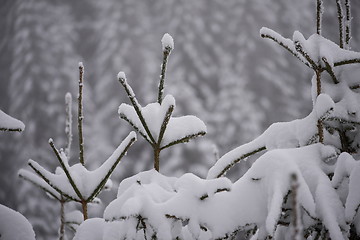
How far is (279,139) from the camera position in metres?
1.03

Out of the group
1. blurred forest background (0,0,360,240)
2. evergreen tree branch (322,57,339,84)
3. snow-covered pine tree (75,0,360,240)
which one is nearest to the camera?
snow-covered pine tree (75,0,360,240)

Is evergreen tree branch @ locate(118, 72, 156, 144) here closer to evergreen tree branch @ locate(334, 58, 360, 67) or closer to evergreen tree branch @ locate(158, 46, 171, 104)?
evergreen tree branch @ locate(158, 46, 171, 104)

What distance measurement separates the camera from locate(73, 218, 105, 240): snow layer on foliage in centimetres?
95

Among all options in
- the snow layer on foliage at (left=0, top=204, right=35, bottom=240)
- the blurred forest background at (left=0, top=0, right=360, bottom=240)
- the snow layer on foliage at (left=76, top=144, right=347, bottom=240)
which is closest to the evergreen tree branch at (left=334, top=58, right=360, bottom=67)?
the snow layer on foliage at (left=76, top=144, right=347, bottom=240)

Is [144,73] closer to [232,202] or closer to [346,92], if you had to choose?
[346,92]

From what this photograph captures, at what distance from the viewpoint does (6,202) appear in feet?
22.0

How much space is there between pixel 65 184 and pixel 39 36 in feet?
33.5

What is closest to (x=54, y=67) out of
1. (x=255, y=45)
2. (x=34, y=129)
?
(x=34, y=129)

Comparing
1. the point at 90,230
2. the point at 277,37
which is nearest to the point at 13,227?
the point at 90,230

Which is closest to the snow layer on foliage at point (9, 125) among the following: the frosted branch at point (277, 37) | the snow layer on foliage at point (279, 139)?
the snow layer on foliage at point (279, 139)

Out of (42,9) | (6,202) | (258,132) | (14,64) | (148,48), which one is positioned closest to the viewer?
(6,202)

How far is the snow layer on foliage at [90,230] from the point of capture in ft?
3.11

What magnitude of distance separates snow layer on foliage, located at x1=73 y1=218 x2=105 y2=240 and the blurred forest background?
598cm

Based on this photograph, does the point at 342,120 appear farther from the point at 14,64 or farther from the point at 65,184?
the point at 14,64
